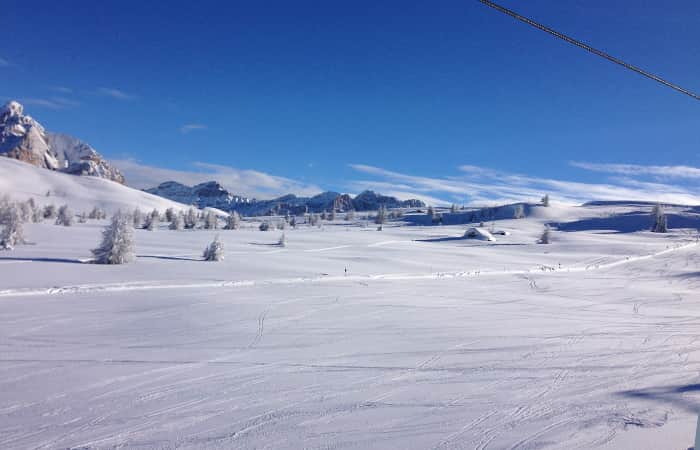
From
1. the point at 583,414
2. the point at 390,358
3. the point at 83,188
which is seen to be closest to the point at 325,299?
the point at 390,358

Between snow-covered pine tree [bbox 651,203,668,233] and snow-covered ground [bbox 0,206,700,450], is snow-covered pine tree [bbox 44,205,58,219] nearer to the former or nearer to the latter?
snow-covered ground [bbox 0,206,700,450]

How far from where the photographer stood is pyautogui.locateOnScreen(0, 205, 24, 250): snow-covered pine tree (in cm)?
2197

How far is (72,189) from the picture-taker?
113 m

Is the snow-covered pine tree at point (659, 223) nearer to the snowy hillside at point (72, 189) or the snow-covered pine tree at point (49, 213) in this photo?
the snow-covered pine tree at point (49, 213)

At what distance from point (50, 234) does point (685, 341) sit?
4141 centimetres

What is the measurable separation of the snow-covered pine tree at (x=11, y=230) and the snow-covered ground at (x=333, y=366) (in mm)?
9661

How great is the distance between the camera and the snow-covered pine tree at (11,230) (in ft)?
72.1

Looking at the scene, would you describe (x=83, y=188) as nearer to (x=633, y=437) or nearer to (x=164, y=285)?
(x=164, y=285)

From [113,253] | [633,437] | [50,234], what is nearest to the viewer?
[633,437]

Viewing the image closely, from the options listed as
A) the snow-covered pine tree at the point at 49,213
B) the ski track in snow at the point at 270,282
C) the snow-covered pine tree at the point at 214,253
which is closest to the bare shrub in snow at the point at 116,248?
the snow-covered pine tree at the point at 214,253

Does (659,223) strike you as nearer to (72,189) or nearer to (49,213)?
(49,213)

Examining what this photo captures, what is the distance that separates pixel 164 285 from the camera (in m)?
14.3

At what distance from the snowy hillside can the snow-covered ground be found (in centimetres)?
10033

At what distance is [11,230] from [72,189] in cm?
11121
